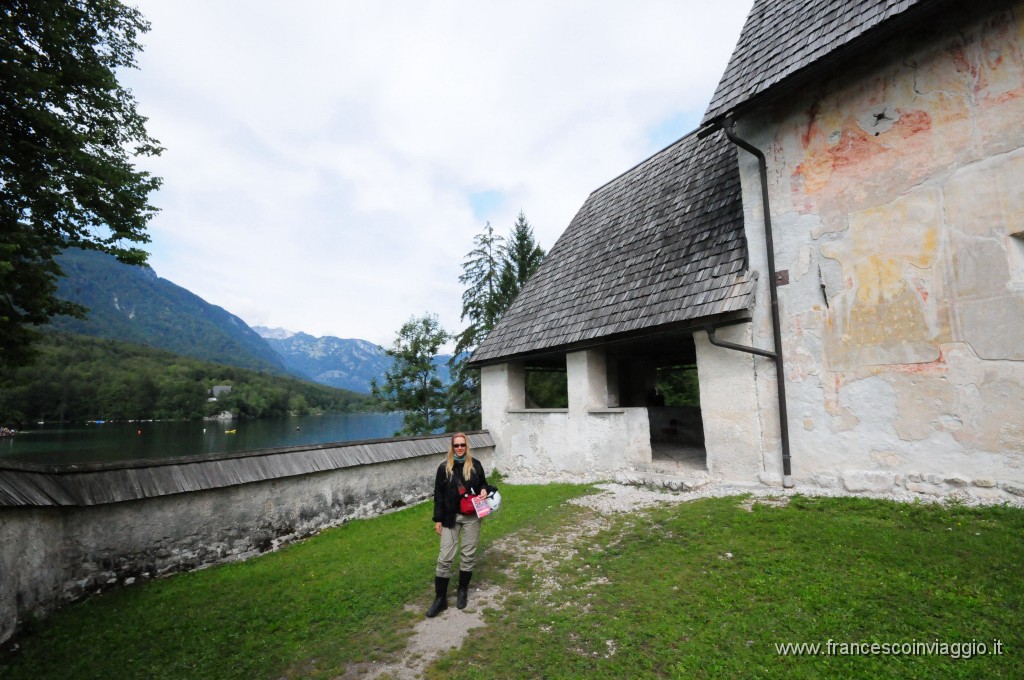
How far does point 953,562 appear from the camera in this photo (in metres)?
3.97

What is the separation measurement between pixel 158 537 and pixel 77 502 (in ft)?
3.80

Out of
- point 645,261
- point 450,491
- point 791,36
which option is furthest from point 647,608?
point 791,36

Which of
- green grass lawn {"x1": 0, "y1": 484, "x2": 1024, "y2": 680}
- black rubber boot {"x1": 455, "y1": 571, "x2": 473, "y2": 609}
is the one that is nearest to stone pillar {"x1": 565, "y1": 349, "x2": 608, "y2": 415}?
green grass lawn {"x1": 0, "y1": 484, "x2": 1024, "y2": 680}

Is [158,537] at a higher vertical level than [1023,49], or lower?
lower

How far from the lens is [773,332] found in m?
6.97

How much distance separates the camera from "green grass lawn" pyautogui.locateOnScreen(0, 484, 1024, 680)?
3.18 meters

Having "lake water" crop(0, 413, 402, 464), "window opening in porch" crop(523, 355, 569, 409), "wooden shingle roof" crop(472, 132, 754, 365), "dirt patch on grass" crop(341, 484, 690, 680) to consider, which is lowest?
"lake water" crop(0, 413, 402, 464)

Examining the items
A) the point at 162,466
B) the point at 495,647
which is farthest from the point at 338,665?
the point at 162,466

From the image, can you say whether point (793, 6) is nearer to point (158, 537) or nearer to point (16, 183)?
point (158, 537)

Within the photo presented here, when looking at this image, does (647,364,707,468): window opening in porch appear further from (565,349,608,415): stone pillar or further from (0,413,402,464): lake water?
(0,413,402,464): lake water

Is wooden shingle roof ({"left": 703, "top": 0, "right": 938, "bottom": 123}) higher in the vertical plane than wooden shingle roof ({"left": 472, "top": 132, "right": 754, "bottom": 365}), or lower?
higher

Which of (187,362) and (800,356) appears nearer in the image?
(800,356)

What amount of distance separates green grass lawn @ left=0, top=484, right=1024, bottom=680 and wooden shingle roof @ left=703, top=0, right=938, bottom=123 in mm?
6122

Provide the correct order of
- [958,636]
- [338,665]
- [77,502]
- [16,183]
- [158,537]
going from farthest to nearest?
1. [16,183]
2. [158,537]
3. [77,502]
4. [338,665]
5. [958,636]
